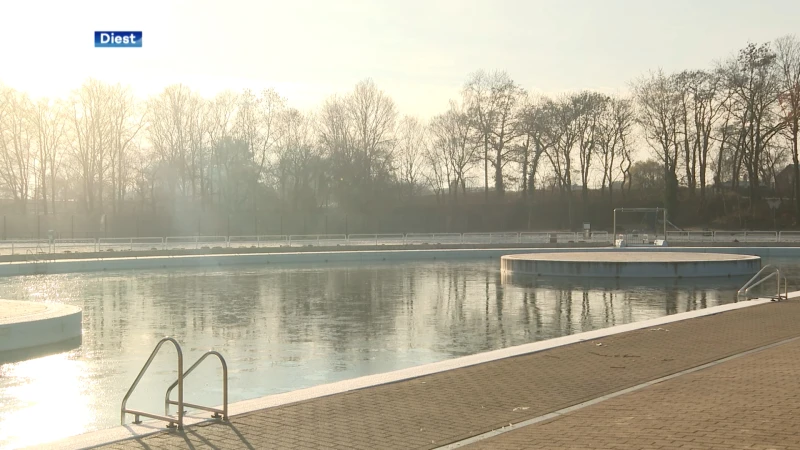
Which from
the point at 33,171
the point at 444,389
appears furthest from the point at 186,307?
the point at 33,171

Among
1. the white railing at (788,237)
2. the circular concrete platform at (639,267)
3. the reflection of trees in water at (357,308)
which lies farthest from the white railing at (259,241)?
the white railing at (788,237)

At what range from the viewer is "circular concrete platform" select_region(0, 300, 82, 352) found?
1402cm

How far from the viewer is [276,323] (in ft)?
56.1

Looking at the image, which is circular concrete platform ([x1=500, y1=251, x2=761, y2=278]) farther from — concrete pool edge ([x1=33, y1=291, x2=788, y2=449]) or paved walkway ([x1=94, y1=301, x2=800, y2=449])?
paved walkway ([x1=94, y1=301, x2=800, y2=449])

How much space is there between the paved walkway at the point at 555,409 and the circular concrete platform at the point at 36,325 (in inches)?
322

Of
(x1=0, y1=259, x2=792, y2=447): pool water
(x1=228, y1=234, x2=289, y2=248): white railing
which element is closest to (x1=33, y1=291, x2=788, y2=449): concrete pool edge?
(x1=0, y1=259, x2=792, y2=447): pool water

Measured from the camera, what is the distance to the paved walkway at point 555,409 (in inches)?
265

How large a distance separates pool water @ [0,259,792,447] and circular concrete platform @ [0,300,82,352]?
482 millimetres

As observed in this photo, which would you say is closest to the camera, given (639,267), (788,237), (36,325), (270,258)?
(36,325)

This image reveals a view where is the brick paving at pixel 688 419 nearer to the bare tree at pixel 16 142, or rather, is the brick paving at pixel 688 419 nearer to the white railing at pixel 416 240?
the white railing at pixel 416 240

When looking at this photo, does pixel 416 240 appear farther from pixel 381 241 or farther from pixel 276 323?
pixel 276 323

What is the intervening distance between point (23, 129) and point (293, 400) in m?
63.9

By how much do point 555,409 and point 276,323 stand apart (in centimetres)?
1011

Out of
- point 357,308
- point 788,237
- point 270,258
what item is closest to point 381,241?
point 270,258
